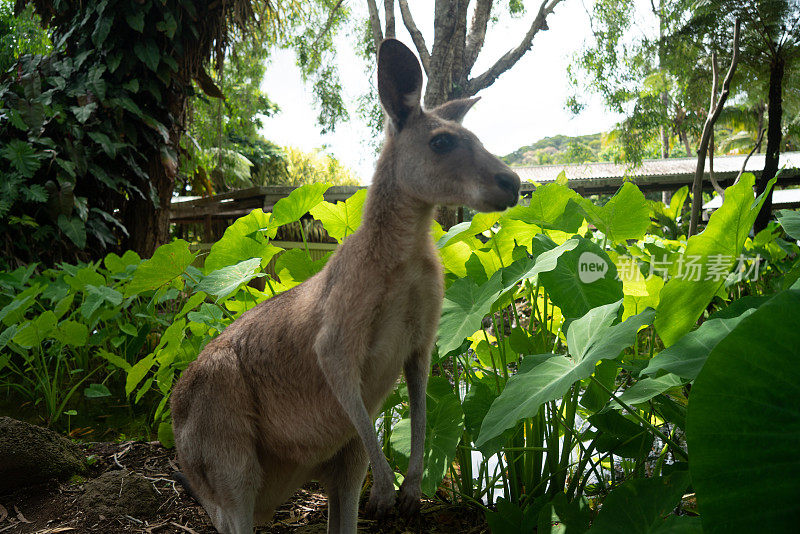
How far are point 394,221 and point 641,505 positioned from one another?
918 millimetres

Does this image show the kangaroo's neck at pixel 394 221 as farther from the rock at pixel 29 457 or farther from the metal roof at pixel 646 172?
the metal roof at pixel 646 172

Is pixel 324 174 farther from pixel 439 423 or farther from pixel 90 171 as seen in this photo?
pixel 439 423

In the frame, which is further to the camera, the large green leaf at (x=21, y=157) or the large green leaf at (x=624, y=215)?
the large green leaf at (x=21, y=157)

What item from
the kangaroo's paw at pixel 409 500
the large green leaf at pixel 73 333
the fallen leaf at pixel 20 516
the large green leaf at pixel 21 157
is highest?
the large green leaf at pixel 21 157

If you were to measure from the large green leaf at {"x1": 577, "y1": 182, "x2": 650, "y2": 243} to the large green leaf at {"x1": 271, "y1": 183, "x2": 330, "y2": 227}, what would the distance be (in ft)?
3.60

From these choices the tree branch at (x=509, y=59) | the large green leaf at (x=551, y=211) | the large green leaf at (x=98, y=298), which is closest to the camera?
the large green leaf at (x=551, y=211)

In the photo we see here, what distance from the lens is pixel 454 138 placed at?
1.61 metres

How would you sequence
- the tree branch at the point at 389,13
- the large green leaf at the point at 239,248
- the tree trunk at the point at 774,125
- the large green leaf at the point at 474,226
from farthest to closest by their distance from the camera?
the tree branch at the point at 389,13 → the tree trunk at the point at 774,125 → the large green leaf at the point at 239,248 → the large green leaf at the point at 474,226

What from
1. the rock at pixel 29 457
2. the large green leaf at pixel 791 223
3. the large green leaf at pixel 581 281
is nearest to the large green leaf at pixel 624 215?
the large green leaf at pixel 581 281

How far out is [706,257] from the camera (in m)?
1.53

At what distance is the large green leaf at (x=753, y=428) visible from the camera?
0.77m

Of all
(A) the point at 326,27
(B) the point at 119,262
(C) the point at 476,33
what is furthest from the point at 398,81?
(A) the point at 326,27

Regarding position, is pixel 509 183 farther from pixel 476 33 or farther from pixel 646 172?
pixel 646 172

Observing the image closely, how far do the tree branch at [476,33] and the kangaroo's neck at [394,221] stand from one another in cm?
853
